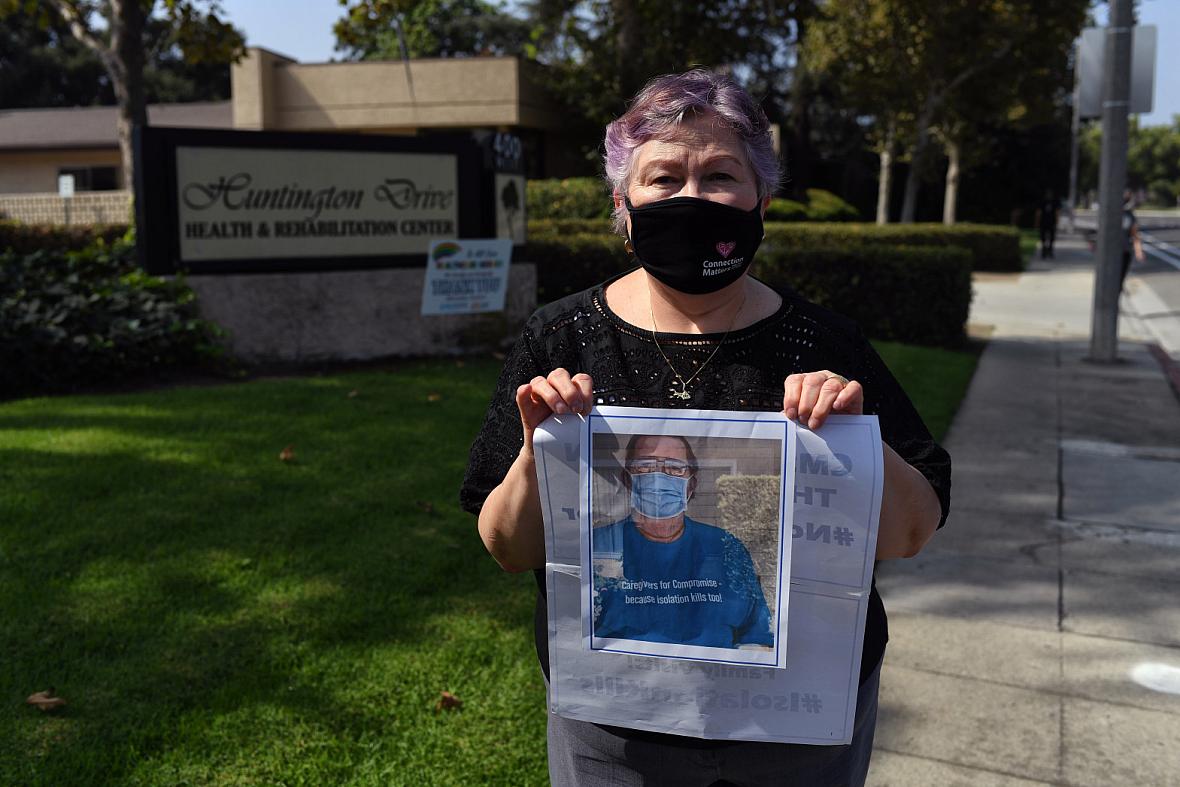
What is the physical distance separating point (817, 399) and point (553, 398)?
39 centimetres

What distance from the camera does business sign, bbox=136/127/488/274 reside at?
8547 mm

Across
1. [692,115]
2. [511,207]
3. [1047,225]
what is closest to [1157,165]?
[1047,225]

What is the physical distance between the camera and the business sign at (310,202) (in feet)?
28.6

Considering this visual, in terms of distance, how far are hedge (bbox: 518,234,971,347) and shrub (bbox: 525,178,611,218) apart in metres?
12.4

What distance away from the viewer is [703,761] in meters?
1.77

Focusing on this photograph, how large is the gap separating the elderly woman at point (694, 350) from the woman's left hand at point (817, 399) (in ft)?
0.56

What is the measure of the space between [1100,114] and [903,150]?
2766cm

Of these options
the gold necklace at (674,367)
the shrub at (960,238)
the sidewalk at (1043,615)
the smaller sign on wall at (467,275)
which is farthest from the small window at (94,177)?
the gold necklace at (674,367)

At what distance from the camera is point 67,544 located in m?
4.53

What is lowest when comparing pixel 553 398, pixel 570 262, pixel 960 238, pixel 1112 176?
pixel 553 398

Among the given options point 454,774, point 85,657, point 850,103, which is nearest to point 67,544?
point 85,657

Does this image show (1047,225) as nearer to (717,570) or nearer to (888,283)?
(888,283)

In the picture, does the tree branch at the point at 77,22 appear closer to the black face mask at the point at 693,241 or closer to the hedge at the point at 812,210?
the hedge at the point at 812,210

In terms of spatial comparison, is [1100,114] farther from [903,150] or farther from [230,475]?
[903,150]
